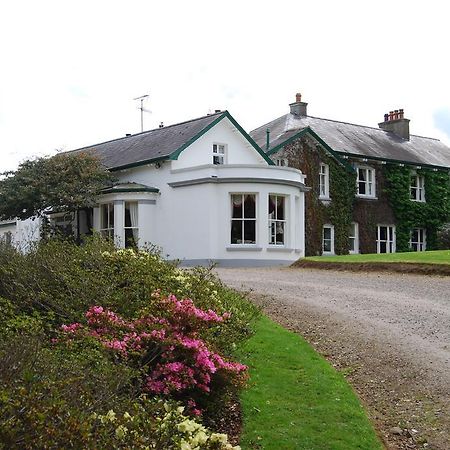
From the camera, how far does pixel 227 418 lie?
27.4 feet

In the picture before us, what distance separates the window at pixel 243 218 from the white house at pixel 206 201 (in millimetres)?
34

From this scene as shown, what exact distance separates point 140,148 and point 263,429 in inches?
939

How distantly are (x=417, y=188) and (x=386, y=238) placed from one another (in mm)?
3440

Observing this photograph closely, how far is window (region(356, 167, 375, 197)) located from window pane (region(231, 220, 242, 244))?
11.5m

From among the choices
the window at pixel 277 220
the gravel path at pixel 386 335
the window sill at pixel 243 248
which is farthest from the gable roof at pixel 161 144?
the gravel path at pixel 386 335

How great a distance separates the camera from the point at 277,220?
2720 cm

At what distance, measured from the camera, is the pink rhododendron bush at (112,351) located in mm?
4453

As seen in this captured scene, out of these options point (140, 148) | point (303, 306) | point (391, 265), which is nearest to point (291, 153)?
point (140, 148)

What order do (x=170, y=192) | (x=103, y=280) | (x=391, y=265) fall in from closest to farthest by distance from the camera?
(x=103, y=280)
(x=391, y=265)
(x=170, y=192)

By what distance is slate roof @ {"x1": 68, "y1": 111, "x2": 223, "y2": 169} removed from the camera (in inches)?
1118

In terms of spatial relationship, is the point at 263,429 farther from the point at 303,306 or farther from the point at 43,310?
Answer: the point at 303,306

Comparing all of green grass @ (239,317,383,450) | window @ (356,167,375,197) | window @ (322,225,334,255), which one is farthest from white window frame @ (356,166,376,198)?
green grass @ (239,317,383,450)

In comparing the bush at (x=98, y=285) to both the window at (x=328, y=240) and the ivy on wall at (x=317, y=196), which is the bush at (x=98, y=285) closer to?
the ivy on wall at (x=317, y=196)

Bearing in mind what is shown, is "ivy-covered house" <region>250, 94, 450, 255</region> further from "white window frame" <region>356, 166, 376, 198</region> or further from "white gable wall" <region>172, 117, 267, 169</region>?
"white gable wall" <region>172, 117, 267, 169</region>
